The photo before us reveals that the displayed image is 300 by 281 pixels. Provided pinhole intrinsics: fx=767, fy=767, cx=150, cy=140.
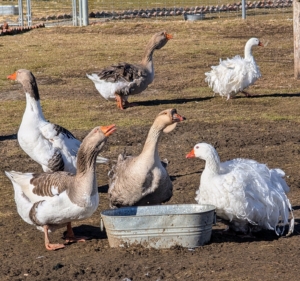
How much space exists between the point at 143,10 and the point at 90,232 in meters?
25.5

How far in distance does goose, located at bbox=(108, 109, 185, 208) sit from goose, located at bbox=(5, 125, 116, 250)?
41cm

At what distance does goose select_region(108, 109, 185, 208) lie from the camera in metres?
7.08

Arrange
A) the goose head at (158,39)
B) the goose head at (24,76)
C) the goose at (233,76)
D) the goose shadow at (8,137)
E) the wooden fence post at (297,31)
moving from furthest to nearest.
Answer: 1. the wooden fence post at (297,31)
2. the goose head at (158,39)
3. the goose at (233,76)
4. the goose shadow at (8,137)
5. the goose head at (24,76)

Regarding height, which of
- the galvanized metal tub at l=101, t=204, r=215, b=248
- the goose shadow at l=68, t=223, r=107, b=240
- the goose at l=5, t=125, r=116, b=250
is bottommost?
the goose shadow at l=68, t=223, r=107, b=240

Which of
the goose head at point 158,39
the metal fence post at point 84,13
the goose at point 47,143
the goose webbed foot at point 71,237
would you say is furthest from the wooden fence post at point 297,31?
the metal fence post at point 84,13

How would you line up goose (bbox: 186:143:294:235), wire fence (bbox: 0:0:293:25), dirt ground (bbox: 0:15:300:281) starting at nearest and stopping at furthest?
dirt ground (bbox: 0:15:300:281)
goose (bbox: 186:143:294:235)
wire fence (bbox: 0:0:293:25)

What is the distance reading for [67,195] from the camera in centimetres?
680

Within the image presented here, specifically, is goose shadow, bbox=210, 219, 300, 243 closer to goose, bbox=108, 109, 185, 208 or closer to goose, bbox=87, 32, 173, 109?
goose, bbox=108, 109, 185, 208

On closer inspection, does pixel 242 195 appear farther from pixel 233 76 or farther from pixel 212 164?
pixel 233 76

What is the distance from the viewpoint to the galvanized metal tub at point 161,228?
667 centimetres

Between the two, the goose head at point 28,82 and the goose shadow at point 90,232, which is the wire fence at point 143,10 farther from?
the goose shadow at point 90,232

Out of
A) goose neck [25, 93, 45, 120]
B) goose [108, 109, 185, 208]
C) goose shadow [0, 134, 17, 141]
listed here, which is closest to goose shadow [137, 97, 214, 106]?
goose shadow [0, 134, 17, 141]

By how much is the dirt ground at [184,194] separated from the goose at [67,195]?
31cm

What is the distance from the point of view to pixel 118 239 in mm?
6781
